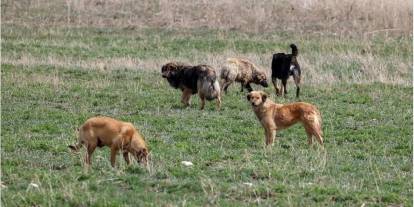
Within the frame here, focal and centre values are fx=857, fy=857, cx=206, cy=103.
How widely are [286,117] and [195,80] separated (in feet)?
13.3

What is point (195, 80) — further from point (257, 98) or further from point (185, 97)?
point (257, 98)

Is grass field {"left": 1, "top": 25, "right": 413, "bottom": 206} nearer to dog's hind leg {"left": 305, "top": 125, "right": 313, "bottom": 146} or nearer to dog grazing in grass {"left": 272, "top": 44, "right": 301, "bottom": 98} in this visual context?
dog's hind leg {"left": 305, "top": 125, "right": 313, "bottom": 146}

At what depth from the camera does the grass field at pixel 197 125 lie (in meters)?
8.88

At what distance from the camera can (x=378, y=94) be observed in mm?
Result: 18500

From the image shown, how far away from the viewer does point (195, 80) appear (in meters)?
16.5

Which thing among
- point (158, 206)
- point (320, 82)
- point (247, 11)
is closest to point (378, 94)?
point (320, 82)

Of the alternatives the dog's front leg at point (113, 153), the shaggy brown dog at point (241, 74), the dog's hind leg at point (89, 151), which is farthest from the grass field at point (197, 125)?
the shaggy brown dog at point (241, 74)

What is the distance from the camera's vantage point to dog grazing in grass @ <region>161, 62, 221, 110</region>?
16.3 m

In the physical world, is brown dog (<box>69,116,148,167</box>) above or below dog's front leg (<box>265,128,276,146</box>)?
above

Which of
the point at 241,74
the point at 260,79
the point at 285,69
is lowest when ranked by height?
the point at 260,79

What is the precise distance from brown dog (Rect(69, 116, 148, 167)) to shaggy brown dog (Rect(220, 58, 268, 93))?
340 inches

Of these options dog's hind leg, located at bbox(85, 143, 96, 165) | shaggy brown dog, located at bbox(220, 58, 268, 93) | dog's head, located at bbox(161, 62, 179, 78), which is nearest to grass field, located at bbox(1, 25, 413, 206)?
→ dog's hind leg, located at bbox(85, 143, 96, 165)

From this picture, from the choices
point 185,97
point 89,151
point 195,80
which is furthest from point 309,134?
point 185,97

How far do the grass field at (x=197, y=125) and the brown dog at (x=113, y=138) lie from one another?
0.24 metres
